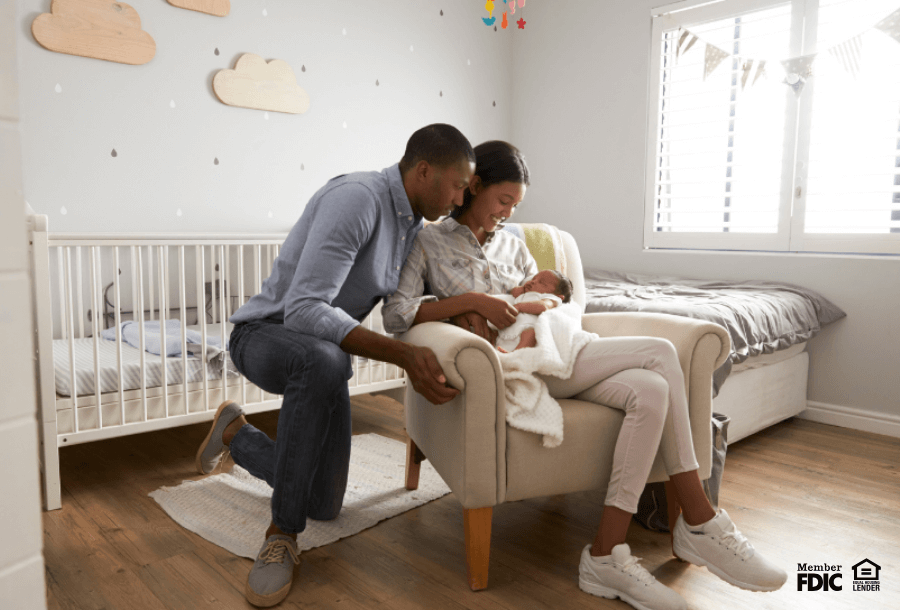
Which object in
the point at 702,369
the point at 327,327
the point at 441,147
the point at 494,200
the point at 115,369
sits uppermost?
the point at 441,147

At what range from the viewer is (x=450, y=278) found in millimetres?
1646

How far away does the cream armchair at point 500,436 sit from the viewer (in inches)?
52.5

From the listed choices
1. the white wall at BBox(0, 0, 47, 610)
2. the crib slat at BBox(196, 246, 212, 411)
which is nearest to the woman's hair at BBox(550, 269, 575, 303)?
the crib slat at BBox(196, 246, 212, 411)

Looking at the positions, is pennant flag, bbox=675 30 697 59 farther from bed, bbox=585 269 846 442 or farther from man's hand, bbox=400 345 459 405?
man's hand, bbox=400 345 459 405

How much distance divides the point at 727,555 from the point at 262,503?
1211 mm

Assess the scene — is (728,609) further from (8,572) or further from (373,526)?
(8,572)

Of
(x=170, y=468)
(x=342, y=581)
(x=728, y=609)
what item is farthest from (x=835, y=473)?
(x=170, y=468)

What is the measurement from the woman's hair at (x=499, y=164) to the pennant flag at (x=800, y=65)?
5.98ft

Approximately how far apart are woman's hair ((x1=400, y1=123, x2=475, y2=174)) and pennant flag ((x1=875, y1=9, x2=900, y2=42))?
207cm

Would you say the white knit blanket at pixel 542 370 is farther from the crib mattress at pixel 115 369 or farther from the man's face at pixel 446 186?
the crib mattress at pixel 115 369

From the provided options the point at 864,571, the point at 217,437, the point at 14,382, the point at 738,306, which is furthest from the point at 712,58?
the point at 14,382

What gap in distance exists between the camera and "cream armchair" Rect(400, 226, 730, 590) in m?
1.33

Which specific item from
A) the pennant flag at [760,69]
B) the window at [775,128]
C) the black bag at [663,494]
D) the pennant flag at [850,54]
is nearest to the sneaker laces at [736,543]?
the black bag at [663,494]

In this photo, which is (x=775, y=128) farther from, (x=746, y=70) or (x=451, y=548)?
(x=451, y=548)
